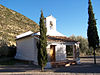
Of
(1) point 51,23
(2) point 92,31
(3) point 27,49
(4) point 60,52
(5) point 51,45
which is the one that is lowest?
(4) point 60,52

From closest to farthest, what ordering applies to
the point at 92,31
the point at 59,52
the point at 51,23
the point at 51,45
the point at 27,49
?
the point at 92,31
the point at 59,52
the point at 51,45
the point at 51,23
the point at 27,49

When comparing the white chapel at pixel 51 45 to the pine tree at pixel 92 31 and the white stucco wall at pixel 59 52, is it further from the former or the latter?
the pine tree at pixel 92 31

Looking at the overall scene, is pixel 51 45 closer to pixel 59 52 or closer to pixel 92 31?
pixel 59 52

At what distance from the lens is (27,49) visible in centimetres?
1595

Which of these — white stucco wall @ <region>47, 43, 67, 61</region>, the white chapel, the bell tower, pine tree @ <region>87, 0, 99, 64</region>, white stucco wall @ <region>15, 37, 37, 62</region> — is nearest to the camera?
pine tree @ <region>87, 0, 99, 64</region>

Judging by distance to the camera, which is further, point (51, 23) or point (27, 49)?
point (27, 49)

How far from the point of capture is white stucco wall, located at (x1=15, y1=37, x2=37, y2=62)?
14.3 m

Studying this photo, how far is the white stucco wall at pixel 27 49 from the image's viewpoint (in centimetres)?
1433

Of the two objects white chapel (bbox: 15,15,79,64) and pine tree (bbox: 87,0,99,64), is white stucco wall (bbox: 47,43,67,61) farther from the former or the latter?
pine tree (bbox: 87,0,99,64)

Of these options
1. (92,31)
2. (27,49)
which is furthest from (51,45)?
(92,31)

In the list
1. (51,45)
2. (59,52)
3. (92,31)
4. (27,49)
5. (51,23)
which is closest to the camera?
(92,31)

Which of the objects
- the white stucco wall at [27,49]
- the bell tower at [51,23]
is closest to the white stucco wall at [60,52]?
the bell tower at [51,23]

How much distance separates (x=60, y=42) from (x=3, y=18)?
99.4ft

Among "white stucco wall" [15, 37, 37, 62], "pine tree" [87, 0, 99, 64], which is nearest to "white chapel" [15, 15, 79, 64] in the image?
"white stucco wall" [15, 37, 37, 62]
